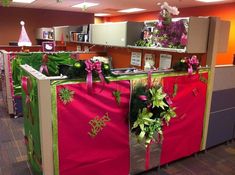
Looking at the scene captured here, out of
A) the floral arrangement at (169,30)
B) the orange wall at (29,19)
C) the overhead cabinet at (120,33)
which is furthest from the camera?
the orange wall at (29,19)

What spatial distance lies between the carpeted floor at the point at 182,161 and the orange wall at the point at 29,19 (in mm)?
6586

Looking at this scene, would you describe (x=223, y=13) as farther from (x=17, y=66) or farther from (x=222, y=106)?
(x=17, y=66)

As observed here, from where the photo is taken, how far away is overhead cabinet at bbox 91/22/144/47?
3.28 metres

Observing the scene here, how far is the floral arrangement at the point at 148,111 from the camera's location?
6.92ft

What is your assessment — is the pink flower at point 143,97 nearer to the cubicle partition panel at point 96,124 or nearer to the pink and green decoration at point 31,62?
the cubicle partition panel at point 96,124

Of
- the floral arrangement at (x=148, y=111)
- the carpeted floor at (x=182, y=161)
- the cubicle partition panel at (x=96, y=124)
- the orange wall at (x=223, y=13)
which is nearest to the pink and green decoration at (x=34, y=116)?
the cubicle partition panel at (x=96, y=124)

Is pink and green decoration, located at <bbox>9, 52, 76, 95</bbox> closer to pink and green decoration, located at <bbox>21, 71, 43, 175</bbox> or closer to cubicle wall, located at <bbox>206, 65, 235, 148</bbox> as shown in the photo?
pink and green decoration, located at <bbox>21, 71, 43, 175</bbox>

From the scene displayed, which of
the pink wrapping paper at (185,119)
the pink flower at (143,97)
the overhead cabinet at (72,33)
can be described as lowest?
the pink wrapping paper at (185,119)

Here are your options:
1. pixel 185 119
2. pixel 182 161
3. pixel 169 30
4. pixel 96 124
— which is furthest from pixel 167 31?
pixel 182 161

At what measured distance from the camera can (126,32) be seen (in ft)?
10.7

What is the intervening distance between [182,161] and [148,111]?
1.13m

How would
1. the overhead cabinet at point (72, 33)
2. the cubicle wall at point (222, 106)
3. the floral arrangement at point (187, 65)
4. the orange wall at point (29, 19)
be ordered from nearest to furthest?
the floral arrangement at point (187, 65), the cubicle wall at point (222, 106), the overhead cabinet at point (72, 33), the orange wall at point (29, 19)

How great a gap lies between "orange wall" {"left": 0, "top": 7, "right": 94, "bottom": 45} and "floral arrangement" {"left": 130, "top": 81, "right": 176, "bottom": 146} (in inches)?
321

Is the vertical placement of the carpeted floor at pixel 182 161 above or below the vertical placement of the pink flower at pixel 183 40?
below
